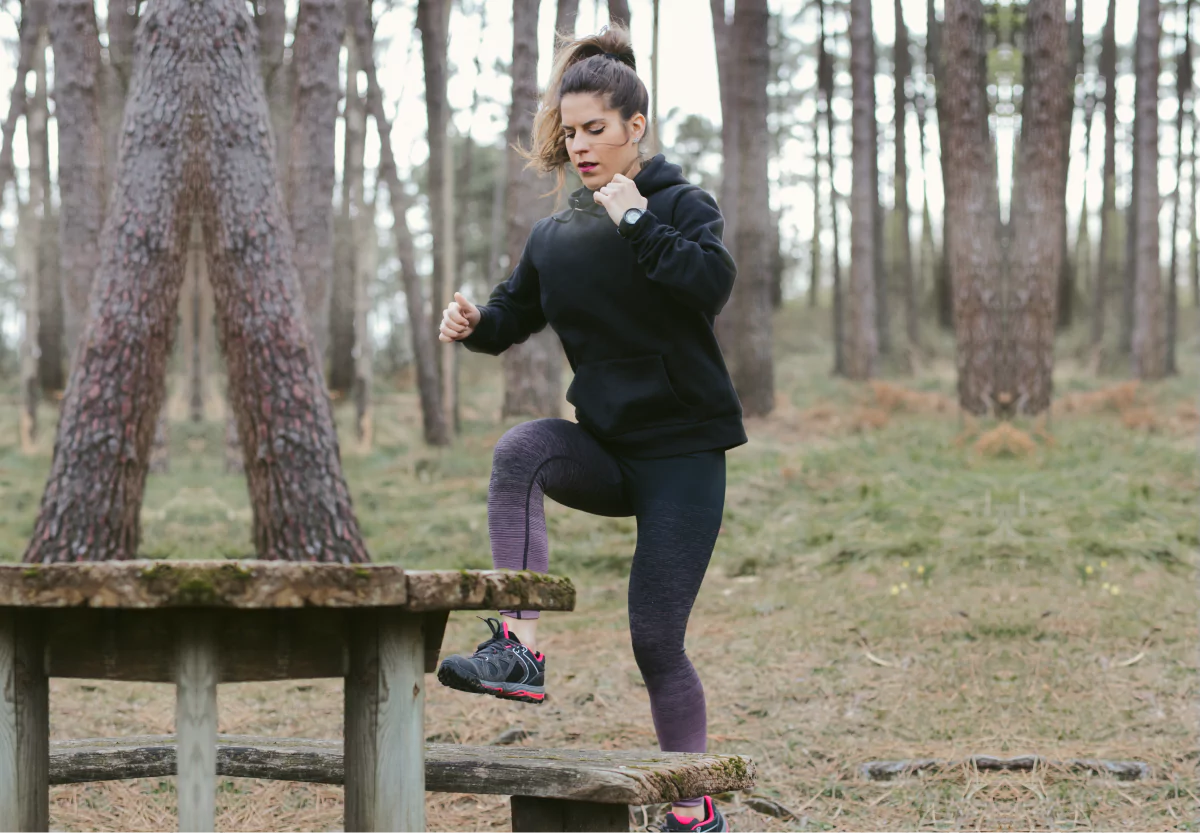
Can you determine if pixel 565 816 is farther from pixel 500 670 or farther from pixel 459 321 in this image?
pixel 459 321

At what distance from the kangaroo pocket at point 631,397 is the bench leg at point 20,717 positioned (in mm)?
1557

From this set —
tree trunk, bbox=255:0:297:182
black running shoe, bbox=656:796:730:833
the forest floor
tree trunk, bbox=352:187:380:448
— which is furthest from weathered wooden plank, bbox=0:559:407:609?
tree trunk, bbox=352:187:380:448

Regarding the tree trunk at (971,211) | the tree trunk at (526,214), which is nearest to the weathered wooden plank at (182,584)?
the tree trunk at (971,211)

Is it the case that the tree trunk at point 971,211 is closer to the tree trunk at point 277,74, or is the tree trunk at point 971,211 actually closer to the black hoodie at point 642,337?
the tree trunk at point 277,74

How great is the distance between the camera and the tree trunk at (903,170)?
25.6 meters

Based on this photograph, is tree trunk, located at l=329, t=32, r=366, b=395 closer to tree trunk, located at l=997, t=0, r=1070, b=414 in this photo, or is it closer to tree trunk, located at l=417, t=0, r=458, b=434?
tree trunk, located at l=417, t=0, r=458, b=434

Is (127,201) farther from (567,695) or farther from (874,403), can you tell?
(874,403)

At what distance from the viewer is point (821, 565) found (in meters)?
8.35

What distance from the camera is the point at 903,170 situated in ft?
88.2

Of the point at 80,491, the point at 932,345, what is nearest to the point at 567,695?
the point at 80,491

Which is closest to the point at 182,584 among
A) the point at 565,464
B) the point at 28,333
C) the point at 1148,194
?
the point at 565,464

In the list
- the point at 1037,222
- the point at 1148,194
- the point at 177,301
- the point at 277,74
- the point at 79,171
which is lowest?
the point at 177,301

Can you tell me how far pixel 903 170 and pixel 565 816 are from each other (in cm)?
2575

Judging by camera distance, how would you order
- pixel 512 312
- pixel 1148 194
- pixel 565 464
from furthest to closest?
pixel 1148 194 < pixel 512 312 < pixel 565 464
